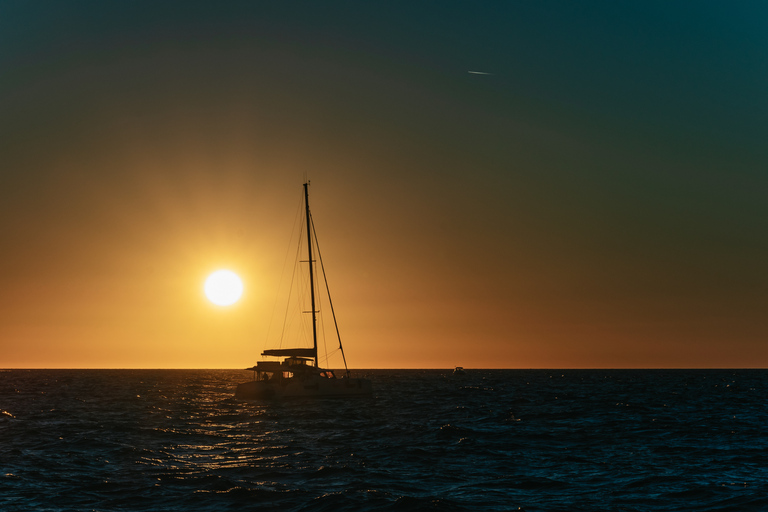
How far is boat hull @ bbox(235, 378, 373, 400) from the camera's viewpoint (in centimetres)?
6625

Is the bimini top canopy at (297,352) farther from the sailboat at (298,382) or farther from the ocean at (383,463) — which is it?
the ocean at (383,463)

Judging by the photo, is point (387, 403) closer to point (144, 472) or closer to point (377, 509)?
point (144, 472)

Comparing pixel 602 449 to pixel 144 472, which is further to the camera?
pixel 602 449

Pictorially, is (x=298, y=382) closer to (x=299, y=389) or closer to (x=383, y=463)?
(x=299, y=389)

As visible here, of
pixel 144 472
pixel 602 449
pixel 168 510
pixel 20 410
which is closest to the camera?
pixel 168 510

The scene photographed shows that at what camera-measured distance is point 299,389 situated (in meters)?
66.4

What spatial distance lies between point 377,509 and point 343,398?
46.9 meters

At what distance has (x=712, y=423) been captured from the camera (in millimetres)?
46844

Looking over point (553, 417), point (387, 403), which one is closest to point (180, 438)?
point (553, 417)

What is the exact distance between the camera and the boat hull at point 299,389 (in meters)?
66.2

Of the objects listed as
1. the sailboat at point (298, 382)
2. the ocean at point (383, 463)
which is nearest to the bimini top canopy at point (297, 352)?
the sailboat at point (298, 382)

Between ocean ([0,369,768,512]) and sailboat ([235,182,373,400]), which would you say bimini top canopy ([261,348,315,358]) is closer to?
sailboat ([235,182,373,400])

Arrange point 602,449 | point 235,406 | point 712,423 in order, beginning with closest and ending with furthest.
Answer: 1. point 602,449
2. point 712,423
3. point 235,406

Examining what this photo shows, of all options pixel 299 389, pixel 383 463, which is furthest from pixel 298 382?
pixel 383 463
